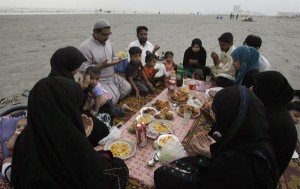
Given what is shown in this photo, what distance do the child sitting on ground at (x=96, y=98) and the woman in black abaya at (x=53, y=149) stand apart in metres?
2.19

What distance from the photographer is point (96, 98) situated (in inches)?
157

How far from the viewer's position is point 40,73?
25.8ft

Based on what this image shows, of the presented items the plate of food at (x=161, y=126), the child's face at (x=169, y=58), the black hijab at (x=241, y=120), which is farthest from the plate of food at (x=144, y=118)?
the child's face at (x=169, y=58)

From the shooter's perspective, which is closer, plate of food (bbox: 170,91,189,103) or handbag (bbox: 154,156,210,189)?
handbag (bbox: 154,156,210,189)

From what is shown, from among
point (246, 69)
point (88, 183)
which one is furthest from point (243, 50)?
point (88, 183)

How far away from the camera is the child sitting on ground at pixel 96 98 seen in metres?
3.84

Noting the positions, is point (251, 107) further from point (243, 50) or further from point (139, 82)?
point (139, 82)

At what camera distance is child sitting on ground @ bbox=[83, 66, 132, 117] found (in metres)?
3.84

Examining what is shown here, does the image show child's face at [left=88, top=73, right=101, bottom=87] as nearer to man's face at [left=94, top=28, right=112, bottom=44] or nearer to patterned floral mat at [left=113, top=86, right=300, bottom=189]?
patterned floral mat at [left=113, top=86, right=300, bottom=189]

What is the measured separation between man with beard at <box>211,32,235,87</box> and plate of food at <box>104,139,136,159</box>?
3.47 meters

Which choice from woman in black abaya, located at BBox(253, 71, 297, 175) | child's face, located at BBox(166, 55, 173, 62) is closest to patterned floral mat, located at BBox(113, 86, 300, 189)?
woman in black abaya, located at BBox(253, 71, 297, 175)

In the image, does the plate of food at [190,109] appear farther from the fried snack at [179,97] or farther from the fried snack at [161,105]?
the fried snack at [179,97]

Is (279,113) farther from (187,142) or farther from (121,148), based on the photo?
(121,148)

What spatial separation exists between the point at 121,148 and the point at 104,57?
282 cm
